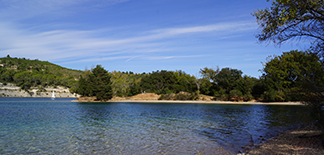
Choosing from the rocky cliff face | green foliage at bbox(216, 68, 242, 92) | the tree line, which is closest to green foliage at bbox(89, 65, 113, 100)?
the tree line

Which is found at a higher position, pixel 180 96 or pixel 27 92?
pixel 27 92

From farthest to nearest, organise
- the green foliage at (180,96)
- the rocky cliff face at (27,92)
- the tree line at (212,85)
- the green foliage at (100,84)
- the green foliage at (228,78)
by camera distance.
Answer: the rocky cliff face at (27,92) < the green foliage at (100,84) < the green foliage at (180,96) < the green foliage at (228,78) < the tree line at (212,85)

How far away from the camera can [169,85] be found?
8612 centimetres

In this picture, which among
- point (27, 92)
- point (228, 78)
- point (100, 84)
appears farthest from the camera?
point (27, 92)

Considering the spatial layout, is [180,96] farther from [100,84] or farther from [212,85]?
[100,84]

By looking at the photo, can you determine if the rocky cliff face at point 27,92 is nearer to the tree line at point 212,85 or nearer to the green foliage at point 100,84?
the tree line at point 212,85

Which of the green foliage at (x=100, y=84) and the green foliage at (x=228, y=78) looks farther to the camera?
the green foliage at (x=100, y=84)

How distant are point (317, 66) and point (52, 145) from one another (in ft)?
48.6

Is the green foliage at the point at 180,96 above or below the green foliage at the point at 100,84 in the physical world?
below

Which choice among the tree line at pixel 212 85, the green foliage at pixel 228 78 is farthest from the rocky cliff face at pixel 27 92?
the green foliage at pixel 228 78

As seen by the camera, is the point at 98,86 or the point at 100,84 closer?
the point at 98,86

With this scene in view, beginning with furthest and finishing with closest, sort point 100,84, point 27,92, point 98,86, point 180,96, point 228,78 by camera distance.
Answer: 1. point 27,92
2. point 100,84
3. point 98,86
4. point 180,96
5. point 228,78

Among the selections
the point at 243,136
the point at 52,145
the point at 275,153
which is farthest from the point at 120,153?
the point at 243,136

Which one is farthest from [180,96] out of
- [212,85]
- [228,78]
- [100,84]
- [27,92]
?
[27,92]
